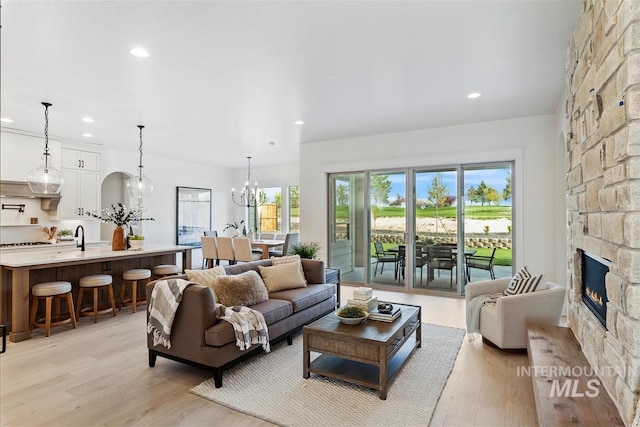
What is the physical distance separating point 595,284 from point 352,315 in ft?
5.70

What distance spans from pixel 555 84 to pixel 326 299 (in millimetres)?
3542

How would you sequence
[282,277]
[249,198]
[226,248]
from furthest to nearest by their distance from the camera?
[249,198], [226,248], [282,277]

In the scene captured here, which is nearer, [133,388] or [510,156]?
[133,388]

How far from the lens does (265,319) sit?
3268 mm

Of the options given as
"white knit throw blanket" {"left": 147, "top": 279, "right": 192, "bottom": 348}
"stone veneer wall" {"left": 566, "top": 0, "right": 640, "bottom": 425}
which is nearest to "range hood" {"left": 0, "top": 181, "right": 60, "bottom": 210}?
"white knit throw blanket" {"left": 147, "top": 279, "right": 192, "bottom": 348}

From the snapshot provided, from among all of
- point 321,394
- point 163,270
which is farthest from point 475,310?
point 163,270

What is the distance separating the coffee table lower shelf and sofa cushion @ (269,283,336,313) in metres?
0.67

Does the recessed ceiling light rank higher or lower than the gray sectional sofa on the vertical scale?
higher

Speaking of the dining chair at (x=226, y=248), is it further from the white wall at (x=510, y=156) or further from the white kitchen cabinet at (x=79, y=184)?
the white kitchen cabinet at (x=79, y=184)

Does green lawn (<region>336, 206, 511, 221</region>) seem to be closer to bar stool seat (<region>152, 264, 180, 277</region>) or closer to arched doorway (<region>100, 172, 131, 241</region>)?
bar stool seat (<region>152, 264, 180, 277</region>)

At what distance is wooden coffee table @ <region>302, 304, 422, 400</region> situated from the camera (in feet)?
8.75

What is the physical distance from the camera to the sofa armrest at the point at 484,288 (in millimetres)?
3963

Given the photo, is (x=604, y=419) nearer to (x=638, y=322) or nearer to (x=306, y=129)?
(x=638, y=322)

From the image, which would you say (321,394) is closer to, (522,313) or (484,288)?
(522,313)
